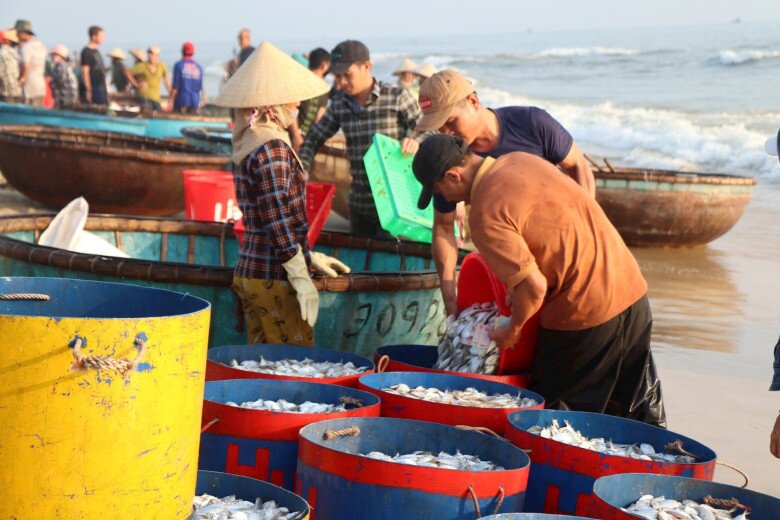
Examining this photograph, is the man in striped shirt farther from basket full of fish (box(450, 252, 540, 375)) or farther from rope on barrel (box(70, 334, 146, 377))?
rope on barrel (box(70, 334, 146, 377))

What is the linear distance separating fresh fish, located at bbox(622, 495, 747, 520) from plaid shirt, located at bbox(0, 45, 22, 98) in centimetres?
1788

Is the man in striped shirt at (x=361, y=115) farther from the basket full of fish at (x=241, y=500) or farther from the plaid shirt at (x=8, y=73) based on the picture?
the plaid shirt at (x=8, y=73)

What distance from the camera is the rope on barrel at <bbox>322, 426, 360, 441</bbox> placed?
9.98ft

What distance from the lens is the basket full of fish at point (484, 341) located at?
13.2 ft

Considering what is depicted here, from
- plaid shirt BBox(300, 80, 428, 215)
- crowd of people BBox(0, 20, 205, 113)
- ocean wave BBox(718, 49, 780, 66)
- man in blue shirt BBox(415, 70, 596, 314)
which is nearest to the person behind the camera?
man in blue shirt BBox(415, 70, 596, 314)

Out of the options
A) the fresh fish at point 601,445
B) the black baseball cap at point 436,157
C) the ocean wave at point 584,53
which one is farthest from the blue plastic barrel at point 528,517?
the ocean wave at point 584,53

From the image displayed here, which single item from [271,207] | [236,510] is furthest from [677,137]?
[236,510]

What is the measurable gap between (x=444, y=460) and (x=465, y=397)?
0.60 meters

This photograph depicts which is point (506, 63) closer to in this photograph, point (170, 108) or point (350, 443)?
point (170, 108)

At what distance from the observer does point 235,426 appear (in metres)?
3.18

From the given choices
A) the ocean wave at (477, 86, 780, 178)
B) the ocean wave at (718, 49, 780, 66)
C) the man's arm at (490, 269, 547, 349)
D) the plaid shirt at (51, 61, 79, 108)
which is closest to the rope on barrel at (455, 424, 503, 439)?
the man's arm at (490, 269, 547, 349)

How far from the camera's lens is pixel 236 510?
2797mm

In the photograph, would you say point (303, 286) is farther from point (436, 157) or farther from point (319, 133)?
point (319, 133)

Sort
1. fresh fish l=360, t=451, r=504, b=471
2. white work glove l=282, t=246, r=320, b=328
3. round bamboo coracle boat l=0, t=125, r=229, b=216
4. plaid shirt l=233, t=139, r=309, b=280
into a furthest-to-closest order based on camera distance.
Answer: round bamboo coracle boat l=0, t=125, r=229, b=216, white work glove l=282, t=246, r=320, b=328, plaid shirt l=233, t=139, r=309, b=280, fresh fish l=360, t=451, r=504, b=471
